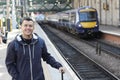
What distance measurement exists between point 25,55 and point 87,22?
1137 inches

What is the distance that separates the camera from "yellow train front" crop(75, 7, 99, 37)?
33.8 meters

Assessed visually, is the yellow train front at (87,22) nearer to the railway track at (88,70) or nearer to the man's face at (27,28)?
the railway track at (88,70)

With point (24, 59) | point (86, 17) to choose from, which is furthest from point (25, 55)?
point (86, 17)

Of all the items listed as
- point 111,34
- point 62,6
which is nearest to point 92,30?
point 111,34

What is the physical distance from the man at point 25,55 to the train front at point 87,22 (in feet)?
92.9

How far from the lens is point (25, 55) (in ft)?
17.6

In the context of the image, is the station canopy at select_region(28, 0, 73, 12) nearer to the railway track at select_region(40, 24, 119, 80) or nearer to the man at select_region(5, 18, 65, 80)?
the railway track at select_region(40, 24, 119, 80)

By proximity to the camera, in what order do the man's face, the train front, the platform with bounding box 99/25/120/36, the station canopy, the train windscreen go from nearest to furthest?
the man's face
the platform with bounding box 99/25/120/36
the train front
the train windscreen
the station canopy

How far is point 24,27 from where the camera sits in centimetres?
537

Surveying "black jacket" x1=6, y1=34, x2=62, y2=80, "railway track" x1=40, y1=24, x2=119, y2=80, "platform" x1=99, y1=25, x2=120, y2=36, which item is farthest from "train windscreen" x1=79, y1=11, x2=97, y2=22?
"black jacket" x1=6, y1=34, x2=62, y2=80

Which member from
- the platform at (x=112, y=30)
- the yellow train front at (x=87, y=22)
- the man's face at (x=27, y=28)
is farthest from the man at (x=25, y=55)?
the yellow train front at (x=87, y=22)

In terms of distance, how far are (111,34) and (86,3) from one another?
35811 millimetres

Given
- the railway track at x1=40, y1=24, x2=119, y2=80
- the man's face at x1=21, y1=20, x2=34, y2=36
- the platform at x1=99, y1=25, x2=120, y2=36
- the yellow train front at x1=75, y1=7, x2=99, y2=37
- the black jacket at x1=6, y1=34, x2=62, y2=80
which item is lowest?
the railway track at x1=40, y1=24, x2=119, y2=80

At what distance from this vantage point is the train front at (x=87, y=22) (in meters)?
33.8
